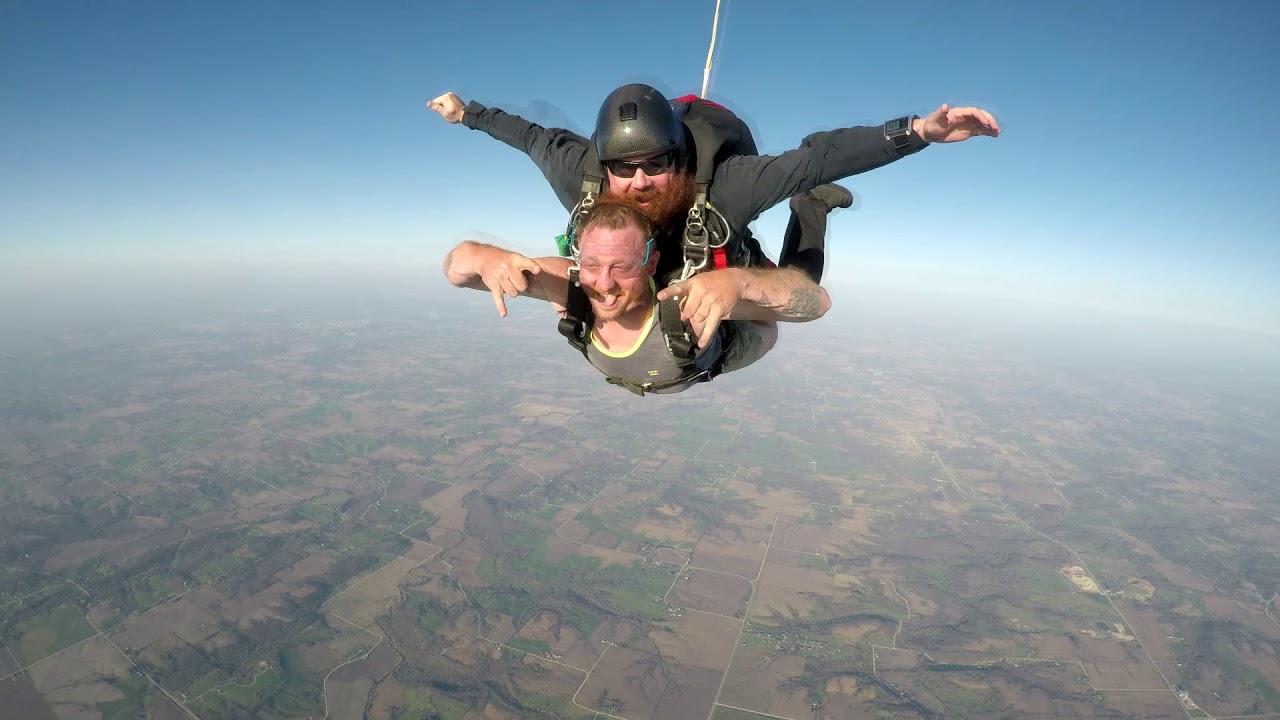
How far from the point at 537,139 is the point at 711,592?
26.1m

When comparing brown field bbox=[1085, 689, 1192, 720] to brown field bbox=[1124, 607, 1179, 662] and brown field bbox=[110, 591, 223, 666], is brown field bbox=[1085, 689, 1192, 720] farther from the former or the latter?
brown field bbox=[110, 591, 223, 666]

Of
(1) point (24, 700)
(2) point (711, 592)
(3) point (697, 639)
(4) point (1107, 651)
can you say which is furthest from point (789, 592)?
(1) point (24, 700)

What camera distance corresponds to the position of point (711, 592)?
25688 mm

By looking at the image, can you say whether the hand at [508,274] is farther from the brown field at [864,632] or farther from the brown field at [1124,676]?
the brown field at [1124,676]

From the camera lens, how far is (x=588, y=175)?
294 centimetres

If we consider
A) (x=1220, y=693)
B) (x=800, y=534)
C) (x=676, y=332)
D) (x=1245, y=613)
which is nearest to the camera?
(x=676, y=332)

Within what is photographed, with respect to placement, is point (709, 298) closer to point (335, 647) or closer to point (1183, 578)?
point (335, 647)

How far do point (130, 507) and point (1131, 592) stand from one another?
6117 cm

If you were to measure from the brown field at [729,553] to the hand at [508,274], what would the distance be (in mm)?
28290

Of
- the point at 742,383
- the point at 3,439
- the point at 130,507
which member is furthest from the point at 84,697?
the point at 742,383

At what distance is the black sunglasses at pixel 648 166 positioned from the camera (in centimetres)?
279

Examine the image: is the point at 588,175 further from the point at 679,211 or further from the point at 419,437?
the point at 419,437

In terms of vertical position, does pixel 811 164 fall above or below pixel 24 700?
above

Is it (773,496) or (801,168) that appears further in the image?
(773,496)
